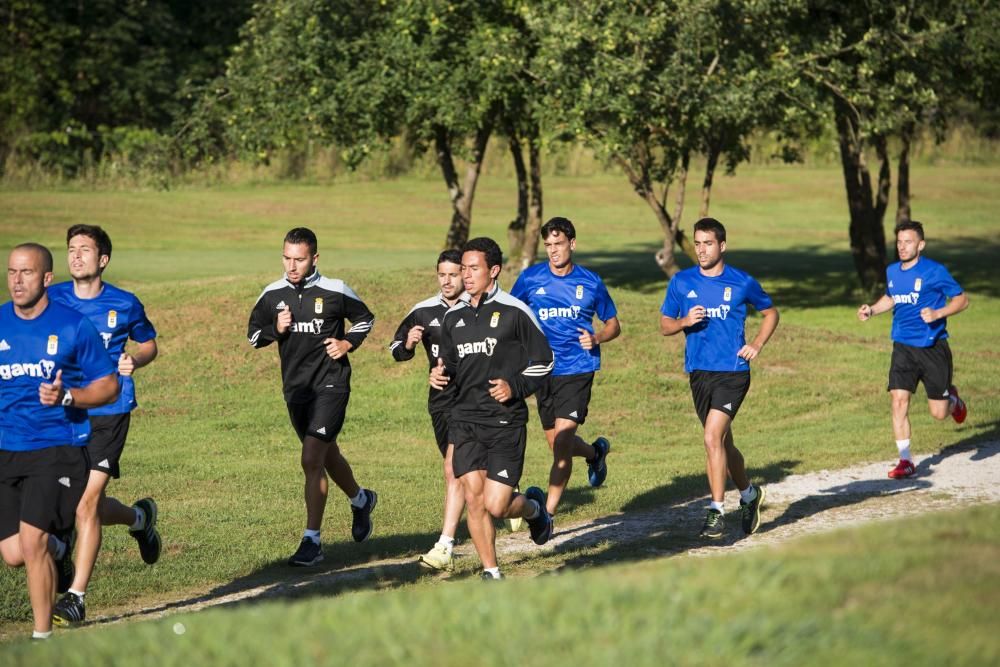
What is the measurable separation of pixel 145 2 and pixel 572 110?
3965 cm

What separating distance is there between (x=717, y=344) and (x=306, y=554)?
349cm

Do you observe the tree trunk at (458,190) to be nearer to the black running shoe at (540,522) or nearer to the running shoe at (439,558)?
the black running shoe at (540,522)

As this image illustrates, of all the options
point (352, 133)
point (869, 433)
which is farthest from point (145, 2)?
point (869, 433)

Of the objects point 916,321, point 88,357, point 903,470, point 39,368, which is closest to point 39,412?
point 39,368

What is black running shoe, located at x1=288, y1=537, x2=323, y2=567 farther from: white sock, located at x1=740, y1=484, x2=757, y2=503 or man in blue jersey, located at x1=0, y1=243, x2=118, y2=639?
white sock, located at x1=740, y1=484, x2=757, y2=503

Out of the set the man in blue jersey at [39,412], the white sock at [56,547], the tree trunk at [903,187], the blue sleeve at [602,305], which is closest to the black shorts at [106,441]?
the white sock at [56,547]

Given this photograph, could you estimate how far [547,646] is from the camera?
5.39 m

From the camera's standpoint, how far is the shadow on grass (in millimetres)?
32719

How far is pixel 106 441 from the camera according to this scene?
362 inches

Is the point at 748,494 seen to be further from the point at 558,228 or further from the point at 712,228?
the point at 558,228

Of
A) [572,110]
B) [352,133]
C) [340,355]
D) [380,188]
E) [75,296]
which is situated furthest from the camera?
[380,188]

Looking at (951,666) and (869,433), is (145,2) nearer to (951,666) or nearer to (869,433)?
(869,433)

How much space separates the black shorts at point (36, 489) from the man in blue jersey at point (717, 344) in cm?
486

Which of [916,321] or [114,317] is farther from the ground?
[114,317]
